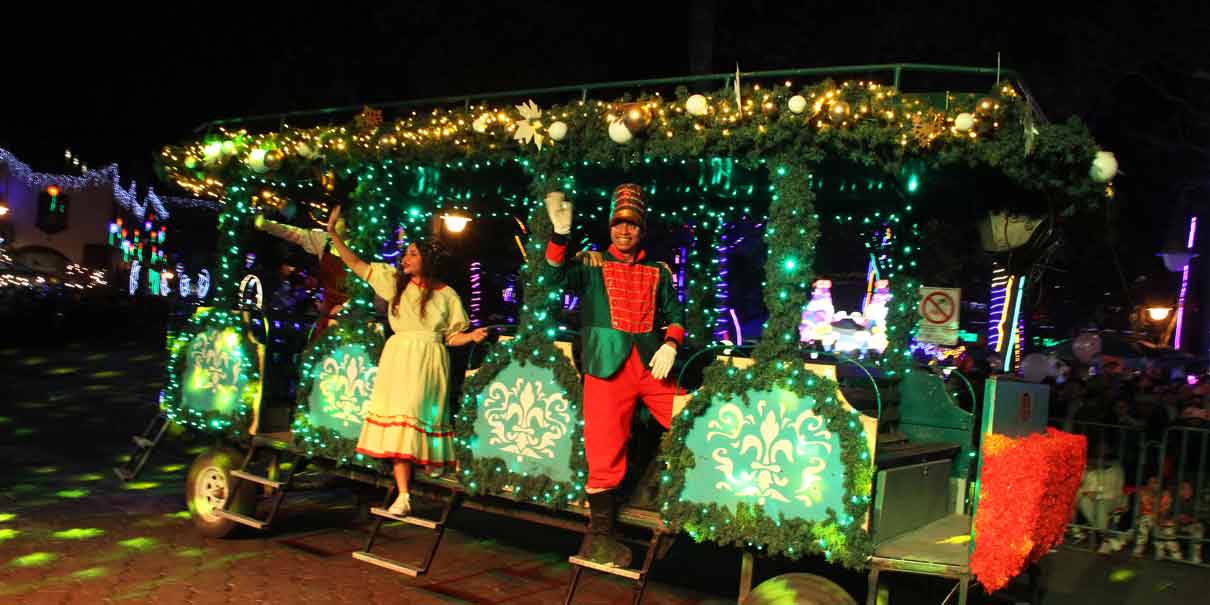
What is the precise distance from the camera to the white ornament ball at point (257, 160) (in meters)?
7.32

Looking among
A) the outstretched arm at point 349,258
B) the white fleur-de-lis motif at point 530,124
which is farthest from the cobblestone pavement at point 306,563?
the white fleur-de-lis motif at point 530,124

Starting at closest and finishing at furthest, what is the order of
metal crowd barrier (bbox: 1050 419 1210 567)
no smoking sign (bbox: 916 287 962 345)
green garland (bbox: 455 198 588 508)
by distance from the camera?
green garland (bbox: 455 198 588 508) < metal crowd barrier (bbox: 1050 419 1210 567) < no smoking sign (bbox: 916 287 962 345)

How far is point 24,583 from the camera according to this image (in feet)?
19.5

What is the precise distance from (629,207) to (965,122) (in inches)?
75.3

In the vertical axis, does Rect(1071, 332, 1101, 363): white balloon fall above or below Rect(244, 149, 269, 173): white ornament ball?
below

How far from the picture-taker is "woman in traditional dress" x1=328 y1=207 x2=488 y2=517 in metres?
6.36

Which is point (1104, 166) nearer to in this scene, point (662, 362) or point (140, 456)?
point (662, 362)

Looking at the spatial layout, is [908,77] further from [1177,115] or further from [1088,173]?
[1088,173]

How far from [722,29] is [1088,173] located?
35.7ft

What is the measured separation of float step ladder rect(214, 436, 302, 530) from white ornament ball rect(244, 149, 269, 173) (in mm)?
2097

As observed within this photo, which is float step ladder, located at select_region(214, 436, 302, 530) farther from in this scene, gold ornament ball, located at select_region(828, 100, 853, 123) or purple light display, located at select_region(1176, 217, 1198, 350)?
purple light display, located at select_region(1176, 217, 1198, 350)

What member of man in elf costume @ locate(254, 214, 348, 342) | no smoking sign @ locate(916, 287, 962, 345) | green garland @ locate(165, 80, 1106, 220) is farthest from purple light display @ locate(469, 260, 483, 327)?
green garland @ locate(165, 80, 1106, 220)

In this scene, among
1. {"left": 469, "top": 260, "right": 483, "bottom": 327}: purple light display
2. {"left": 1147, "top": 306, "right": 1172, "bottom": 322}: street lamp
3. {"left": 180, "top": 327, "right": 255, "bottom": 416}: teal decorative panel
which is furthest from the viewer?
{"left": 1147, "top": 306, "right": 1172, "bottom": 322}: street lamp

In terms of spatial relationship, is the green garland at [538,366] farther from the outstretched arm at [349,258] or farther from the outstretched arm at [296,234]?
the outstretched arm at [296,234]
